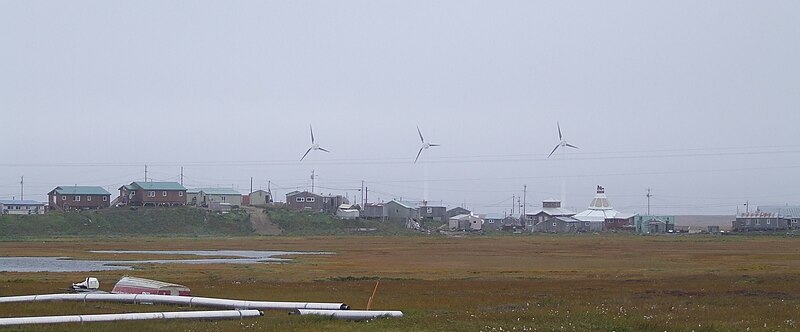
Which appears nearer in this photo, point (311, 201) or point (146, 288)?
point (146, 288)

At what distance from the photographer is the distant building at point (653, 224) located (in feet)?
554

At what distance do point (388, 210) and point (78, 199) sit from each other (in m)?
51.0

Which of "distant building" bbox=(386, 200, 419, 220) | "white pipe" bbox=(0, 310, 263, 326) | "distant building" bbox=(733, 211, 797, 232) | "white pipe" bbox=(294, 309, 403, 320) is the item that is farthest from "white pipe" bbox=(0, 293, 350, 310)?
"distant building" bbox=(733, 211, 797, 232)

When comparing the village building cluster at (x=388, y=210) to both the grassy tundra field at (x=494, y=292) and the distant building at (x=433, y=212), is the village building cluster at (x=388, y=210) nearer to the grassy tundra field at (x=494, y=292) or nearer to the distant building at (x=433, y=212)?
the distant building at (x=433, y=212)

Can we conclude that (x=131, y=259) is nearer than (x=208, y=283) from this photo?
No

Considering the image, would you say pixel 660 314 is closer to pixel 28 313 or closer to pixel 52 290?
pixel 28 313

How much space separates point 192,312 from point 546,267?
126ft

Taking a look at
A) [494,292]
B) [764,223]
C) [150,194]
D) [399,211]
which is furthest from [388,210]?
[494,292]

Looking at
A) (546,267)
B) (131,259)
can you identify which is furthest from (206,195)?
(546,267)

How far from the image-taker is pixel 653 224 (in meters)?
170

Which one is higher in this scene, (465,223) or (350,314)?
(465,223)

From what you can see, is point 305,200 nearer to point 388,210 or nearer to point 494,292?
point 388,210

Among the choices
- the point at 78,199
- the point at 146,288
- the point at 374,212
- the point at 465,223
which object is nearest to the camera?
the point at 146,288

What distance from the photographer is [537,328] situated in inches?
886
